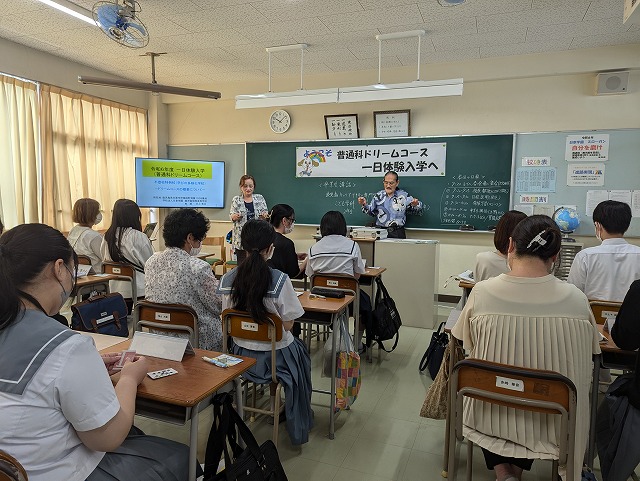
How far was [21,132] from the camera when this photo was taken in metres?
4.78

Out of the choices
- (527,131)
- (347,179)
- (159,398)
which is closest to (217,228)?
(347,179)

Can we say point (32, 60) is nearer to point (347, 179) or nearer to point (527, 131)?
point (347, 179)

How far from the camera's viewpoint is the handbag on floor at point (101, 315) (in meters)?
2.29

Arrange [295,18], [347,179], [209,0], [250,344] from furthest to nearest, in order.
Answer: [347,179], [295,18], [209,0], [250,344]

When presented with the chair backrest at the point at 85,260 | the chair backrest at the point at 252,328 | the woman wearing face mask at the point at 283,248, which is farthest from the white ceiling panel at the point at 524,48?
the chair backrest at the point at 85,260

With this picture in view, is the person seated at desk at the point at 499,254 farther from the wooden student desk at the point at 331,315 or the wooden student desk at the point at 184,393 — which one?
the wooden student desk at the point at 184,393

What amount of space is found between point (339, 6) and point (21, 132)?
12.3 ft

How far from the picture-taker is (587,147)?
479 centimetres

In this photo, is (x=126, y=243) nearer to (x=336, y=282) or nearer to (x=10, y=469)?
(x=336, y=282)

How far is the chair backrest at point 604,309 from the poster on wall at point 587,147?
3116 mm

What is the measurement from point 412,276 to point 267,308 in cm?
280

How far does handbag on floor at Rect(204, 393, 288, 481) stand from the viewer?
4.79 feet

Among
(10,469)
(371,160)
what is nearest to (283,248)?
(10,469)

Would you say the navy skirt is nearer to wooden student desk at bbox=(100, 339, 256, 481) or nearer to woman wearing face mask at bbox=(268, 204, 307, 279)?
wooden student desk at bbox=(100, 339, 256, 481)
